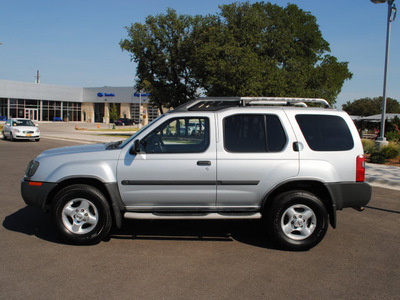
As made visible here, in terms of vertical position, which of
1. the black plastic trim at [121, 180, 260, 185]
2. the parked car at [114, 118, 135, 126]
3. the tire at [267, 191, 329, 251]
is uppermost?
the parked car at [114, 118, 135, 126]

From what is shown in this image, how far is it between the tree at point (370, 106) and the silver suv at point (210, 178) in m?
89.4

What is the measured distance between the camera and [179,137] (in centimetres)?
508

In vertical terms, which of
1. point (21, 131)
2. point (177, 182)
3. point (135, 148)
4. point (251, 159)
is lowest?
point (177, 182)

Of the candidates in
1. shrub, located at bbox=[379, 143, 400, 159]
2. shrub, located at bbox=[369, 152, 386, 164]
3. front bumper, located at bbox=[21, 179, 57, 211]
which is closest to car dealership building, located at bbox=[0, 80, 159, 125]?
shrub, located at bbox=[369, 152, 386, 164]

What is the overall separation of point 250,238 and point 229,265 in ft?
3.55

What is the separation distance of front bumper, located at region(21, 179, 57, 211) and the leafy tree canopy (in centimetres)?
1928

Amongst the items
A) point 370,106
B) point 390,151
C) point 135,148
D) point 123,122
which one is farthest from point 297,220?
point 370,106

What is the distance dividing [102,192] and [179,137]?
1.30 metres

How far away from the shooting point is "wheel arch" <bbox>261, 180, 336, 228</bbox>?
4898 mm

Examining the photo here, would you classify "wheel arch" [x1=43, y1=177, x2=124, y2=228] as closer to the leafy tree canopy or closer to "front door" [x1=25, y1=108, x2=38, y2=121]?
the leafy tree canopy

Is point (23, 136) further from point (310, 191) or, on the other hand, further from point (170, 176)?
point (310, 191)

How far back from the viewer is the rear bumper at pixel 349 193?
192 inches

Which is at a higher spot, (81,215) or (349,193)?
(349,193)

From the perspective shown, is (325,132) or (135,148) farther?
(325,132)
